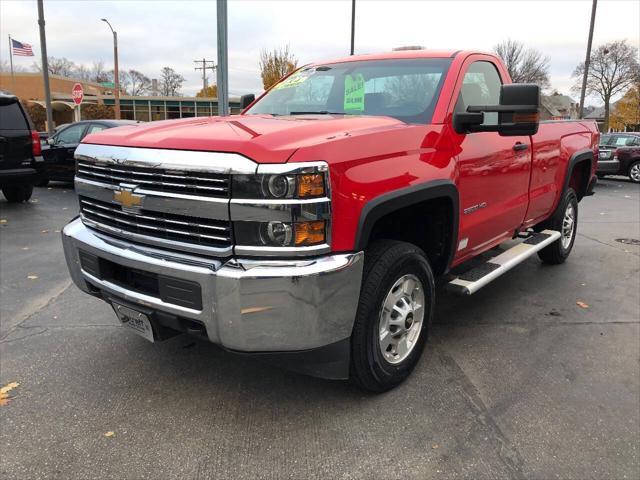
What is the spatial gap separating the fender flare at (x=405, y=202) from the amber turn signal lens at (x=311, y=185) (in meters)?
0.28

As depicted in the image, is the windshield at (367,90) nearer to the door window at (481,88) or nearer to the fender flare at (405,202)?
the door window at (481,88)

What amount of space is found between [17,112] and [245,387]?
794 cm

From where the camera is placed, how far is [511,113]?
3293 mm

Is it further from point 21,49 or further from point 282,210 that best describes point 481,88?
point 21,49

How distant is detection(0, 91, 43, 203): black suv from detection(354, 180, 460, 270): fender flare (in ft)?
26.2

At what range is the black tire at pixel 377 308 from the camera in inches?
109

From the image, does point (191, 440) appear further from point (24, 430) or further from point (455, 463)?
point (455, 463)

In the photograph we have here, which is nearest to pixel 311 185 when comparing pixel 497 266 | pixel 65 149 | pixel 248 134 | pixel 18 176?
pixel 248 134

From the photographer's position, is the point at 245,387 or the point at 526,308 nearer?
the point at 245,387

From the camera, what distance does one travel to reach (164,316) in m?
2.68

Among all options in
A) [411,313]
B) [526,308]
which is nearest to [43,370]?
[411,313]

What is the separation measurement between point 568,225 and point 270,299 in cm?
483

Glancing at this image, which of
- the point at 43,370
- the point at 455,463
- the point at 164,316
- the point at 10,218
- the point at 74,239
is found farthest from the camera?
the point at 10,218

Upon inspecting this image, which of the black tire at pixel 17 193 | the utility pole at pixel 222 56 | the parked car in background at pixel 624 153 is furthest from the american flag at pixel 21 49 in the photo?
the parked car in background at pixel 624 153
